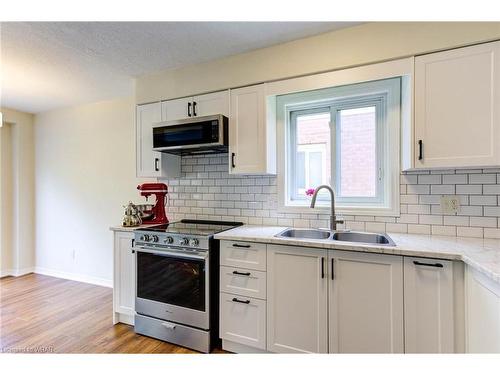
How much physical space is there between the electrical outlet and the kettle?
8.53 ft

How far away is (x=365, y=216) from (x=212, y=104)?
5.51 ft

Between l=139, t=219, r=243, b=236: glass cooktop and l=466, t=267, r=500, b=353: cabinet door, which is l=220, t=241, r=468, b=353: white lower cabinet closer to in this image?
l=466, t=267, r=500, b=353: cabinet door

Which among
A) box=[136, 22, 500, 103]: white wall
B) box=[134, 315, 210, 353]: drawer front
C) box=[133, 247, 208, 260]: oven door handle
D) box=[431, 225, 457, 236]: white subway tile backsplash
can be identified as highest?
box=[136, 22, 500, 103]: white wall

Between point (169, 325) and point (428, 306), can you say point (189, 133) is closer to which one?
point (169, 325)

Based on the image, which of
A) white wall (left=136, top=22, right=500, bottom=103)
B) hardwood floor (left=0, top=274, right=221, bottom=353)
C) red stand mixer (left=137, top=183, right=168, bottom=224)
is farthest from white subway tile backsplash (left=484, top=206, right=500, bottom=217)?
red stand mixer (left=137, top=183, right=168, bottom=224)

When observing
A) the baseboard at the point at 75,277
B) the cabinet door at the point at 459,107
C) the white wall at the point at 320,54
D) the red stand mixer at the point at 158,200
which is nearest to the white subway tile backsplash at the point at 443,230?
the cabinet door at the point at 459,107

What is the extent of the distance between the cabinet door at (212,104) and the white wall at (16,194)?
3.34m

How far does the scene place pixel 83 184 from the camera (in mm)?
3658

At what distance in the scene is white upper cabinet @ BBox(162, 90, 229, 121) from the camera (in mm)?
2328

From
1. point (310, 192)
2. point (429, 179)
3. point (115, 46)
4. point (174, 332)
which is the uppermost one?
point (115, 46)

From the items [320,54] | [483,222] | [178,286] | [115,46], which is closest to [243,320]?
[178,286]

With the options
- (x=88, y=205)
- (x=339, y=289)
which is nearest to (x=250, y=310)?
(x=339, y=289)

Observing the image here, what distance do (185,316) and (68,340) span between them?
1073mm
